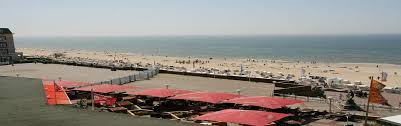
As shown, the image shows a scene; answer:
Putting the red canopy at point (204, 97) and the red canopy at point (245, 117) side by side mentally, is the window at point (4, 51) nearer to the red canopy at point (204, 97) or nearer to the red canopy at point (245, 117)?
the red canopy at point (204, 97)

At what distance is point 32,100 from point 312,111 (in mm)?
14582

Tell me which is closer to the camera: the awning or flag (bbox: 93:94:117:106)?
the awning

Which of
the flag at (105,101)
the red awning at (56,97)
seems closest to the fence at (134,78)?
the flag at (105,101)

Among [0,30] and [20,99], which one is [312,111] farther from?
[0,30]

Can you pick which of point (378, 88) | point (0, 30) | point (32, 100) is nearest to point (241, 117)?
point (378, 88)

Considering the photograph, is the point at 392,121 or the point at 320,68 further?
the point at 320,68

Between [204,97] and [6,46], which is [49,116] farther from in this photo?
[6,46]

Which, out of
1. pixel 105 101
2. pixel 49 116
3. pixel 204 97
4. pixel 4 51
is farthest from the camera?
pixel 4 51

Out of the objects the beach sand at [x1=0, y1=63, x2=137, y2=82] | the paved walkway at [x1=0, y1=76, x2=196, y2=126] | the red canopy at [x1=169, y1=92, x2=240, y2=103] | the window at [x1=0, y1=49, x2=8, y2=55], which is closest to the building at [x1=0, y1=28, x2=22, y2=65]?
the window at [x1=0, y1=49, x2=8, y2=55]

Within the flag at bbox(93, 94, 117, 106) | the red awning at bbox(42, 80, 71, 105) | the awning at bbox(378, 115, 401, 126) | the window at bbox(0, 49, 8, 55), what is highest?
the window at bbox(0, 49, 8, 55)

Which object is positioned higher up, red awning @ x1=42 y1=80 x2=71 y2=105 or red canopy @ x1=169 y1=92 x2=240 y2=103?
red awning @ x1=42 y1=80 x2=71 y2=105

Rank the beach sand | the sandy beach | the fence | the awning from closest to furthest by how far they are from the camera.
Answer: the awning < the fence < the beach sand < the sandy beach

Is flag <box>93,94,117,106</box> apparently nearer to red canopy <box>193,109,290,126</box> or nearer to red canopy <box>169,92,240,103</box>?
red canopy <box>169,92,240,103</box>

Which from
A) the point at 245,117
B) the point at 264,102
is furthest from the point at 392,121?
the point at 264,102
